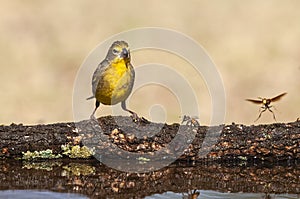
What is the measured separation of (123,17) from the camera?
15070mm

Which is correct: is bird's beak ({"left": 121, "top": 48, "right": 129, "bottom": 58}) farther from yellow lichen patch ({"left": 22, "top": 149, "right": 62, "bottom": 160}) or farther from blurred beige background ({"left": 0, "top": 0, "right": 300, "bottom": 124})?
blurred beige background ({"left": 0, "top": 0, "right": 300, "bottom": 124})

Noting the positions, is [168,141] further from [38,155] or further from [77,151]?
[38,155]

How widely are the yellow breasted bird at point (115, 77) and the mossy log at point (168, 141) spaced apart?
57cm

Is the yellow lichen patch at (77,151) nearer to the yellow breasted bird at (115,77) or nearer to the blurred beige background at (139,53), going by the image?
the yellow breasted bird at (115,77)

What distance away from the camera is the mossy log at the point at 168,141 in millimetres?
5988

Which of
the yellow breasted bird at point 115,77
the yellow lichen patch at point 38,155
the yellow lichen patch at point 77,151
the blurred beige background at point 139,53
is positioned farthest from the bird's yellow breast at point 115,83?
the blurred beige background at point 139,53

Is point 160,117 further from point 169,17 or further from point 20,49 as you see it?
point 169,17

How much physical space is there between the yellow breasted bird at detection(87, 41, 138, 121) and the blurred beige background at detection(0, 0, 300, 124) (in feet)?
10.8

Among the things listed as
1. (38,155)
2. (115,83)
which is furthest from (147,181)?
(115,83)

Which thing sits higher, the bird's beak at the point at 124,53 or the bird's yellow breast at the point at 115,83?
the bird's beak at the point at 124,53

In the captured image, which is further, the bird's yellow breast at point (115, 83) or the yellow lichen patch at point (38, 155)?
the bird's yellow breast at point (115, 83)

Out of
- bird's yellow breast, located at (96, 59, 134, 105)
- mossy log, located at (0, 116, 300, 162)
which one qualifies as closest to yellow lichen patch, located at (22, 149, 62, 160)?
mossy log, located at (0, 116, 300, 162)

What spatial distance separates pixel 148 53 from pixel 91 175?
8300mm

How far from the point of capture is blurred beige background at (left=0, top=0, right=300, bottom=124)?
37.4 feet
